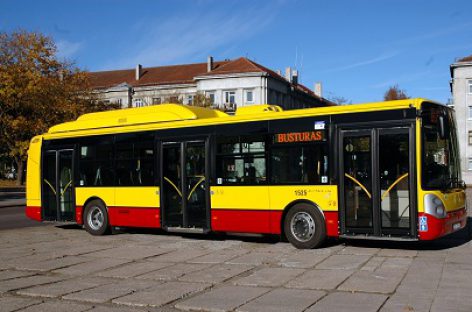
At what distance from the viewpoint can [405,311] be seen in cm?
623

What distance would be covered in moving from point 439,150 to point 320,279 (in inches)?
160

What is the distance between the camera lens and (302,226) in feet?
37.1

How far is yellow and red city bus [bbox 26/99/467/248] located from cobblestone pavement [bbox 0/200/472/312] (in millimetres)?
636

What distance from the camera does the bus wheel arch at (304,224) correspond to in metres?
11.0

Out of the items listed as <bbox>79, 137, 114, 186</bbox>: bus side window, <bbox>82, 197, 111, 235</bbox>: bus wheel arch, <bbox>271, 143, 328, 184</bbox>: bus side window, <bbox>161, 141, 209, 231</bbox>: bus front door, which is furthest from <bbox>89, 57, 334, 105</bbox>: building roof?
<bbox>271, 143, 328, 184</bbox>: bus side window

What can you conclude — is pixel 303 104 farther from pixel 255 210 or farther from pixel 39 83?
pixel 255 210

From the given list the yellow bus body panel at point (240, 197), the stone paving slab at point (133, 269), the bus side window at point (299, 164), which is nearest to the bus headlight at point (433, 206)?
the bus side window at point (299, 164)

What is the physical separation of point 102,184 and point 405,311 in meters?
10.3

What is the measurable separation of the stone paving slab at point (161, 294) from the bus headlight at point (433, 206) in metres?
4.44

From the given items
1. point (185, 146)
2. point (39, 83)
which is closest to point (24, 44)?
point (39, 83)

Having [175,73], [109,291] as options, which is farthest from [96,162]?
[175,73]

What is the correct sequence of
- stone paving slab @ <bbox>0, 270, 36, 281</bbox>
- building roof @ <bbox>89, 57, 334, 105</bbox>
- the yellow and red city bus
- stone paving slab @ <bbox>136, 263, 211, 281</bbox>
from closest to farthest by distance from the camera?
stone paving slab @ <bbox>136, 263, 211, 281</bbox>
stone paving slab @ <bbox>0, 270, 36, 281</bbox>
the yellow and red city bus
building roof @ <bbox>89, 57, 334, 105</bbox>

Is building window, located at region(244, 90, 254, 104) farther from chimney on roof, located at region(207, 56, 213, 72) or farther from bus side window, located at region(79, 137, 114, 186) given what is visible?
bus side window, located at region(79, 137, 114, 186)

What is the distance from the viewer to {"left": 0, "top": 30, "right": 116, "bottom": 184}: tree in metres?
43.0
